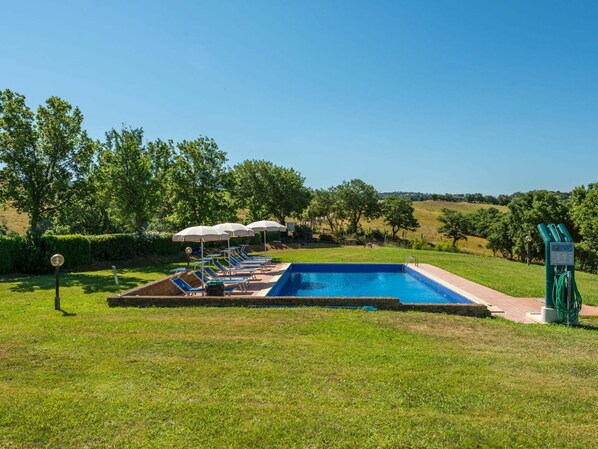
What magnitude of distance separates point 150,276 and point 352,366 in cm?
1326

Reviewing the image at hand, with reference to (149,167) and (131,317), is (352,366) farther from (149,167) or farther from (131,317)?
(149,167)

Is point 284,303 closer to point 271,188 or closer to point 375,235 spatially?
point 271,188

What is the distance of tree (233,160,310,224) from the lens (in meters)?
47.2

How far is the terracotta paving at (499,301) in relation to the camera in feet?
32.2

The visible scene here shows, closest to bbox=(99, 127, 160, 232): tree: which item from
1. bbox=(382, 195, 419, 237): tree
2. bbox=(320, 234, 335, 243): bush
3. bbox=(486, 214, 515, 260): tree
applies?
bbox=(320, 234, 335, 243): bush

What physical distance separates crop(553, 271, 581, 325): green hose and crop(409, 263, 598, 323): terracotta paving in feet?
2.09

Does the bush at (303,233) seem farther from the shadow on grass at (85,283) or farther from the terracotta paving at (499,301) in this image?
the shadow on grass at (85,283)

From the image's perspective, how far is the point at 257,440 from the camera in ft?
11.9

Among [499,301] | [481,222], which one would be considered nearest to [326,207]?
[481,222]

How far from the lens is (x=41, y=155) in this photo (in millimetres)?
19281

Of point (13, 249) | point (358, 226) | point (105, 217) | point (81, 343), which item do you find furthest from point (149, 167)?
point (358, 226)

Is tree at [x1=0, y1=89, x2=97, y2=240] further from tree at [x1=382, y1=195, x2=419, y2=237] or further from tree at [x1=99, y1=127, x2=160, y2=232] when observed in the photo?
tree at [x1=382, y1=195, x2=419, y2=237]

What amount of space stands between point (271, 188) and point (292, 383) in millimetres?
42791

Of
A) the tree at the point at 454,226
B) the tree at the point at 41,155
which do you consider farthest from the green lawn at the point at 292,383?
the tree at the point at 454,226
